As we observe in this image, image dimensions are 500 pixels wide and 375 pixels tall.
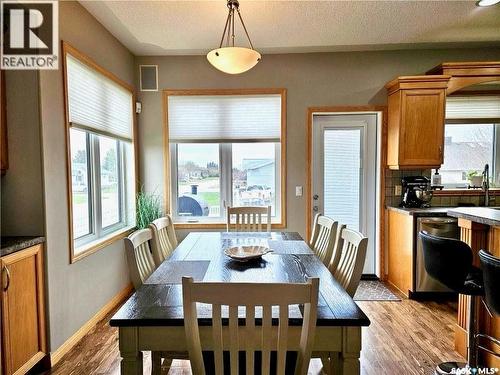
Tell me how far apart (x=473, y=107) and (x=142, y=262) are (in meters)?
4.13

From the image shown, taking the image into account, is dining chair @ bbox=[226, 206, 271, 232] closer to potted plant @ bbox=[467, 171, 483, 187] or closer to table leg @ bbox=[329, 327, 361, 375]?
table leg @ bbox=[329, 327, 361, 375]

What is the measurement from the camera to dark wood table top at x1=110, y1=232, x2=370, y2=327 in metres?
1.18

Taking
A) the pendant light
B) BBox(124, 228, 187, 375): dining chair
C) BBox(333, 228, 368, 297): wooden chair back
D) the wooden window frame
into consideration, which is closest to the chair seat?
BBox(333, 228, 368, 297): wooden chair back

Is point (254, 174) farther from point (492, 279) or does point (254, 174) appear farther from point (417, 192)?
point (492, 279)

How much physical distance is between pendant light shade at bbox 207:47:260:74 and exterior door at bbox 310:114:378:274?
1.79m

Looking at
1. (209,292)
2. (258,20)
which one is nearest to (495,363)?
(209,292)

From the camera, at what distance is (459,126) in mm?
3803

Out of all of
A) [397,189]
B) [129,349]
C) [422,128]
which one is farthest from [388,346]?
[422,128]

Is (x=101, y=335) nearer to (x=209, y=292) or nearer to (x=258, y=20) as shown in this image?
(x=209, y=292)

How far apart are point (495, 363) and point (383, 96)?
2.82 meters

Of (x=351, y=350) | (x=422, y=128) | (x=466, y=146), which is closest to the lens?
(x=351, y=350)

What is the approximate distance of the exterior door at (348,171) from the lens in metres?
3.85

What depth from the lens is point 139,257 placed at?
5.77 feet

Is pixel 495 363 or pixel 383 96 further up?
pixel 383 96
